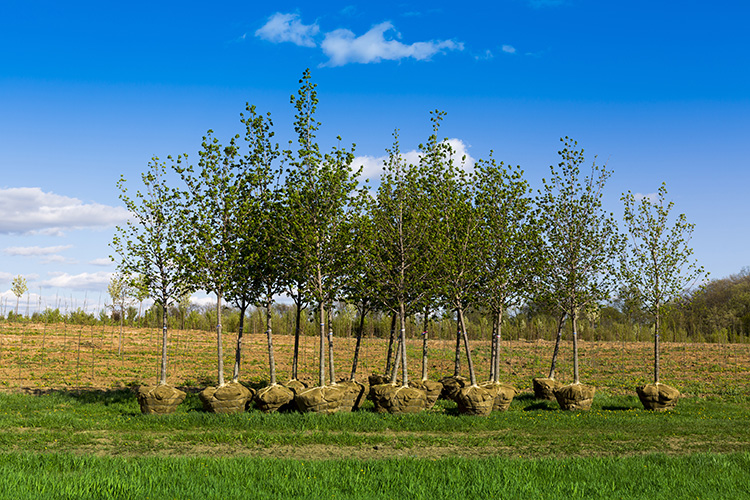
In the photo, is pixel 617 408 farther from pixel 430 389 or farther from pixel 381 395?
pixel 381 395

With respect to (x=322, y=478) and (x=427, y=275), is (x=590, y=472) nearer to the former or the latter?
(x=322, y=478)

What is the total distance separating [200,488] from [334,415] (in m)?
8.75

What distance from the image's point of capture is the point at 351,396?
19953 millimetres

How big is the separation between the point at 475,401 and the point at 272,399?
267 inches

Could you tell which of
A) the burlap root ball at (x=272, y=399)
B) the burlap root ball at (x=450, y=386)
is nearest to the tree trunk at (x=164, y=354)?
the burlap root ball at (x=272, y=399)

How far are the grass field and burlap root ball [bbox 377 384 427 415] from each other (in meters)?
0.72

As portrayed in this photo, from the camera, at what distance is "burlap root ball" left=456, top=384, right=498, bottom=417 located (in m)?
19.2

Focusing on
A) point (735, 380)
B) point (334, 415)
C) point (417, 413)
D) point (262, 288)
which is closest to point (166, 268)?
point (262, 288)

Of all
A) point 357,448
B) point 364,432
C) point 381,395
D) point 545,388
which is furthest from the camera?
point 545,388

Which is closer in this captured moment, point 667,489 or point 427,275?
point 667,489

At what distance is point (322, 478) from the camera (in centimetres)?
1046

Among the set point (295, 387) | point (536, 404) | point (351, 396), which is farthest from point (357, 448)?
point (536, 404)

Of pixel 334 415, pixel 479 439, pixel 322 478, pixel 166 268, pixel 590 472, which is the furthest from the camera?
pixel 166 268

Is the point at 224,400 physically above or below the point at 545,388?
above
